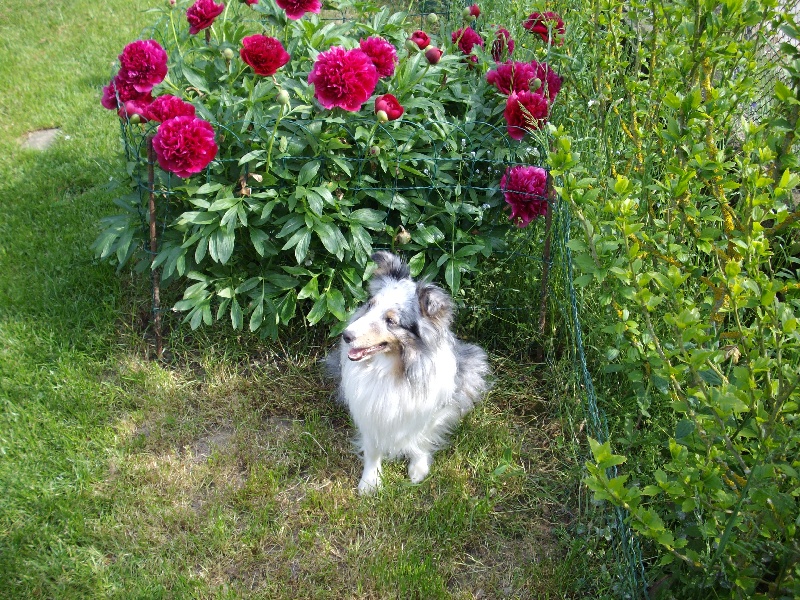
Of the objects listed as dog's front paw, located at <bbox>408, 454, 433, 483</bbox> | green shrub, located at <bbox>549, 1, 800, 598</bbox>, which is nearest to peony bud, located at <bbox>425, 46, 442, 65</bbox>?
green shrub, located at <bbox>549, 1, 800, 598</bbox>

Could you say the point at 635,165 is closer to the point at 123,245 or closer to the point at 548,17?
the point at 548,17

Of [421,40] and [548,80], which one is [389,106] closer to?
[421,40]

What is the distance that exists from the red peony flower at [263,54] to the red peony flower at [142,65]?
39 centimetres

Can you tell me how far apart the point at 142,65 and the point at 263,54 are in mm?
561

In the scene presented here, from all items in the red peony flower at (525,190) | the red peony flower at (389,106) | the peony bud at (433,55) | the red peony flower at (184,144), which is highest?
the peony bud at (433,55)

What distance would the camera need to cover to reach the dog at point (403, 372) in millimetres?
2750

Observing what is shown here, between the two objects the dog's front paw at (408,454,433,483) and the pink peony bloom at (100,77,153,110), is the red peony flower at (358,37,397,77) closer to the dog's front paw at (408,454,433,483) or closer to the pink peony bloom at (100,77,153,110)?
the pink peony bloom at (100,77,153,110)

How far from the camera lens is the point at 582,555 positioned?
2.63 metres

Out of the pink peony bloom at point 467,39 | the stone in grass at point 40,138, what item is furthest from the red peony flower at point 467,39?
the stone in grass at point 40,138

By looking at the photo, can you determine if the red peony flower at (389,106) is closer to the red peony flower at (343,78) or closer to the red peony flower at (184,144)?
the red peony flower at (343,78)

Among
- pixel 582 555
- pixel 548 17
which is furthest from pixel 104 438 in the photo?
pixel 548 17

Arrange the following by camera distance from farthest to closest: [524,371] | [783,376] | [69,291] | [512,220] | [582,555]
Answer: [69,291] → [524,371] → [512,220] → [582,555] → [783,376]

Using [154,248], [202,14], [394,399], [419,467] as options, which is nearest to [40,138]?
[154,248]

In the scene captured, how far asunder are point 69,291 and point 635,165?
129 inches
